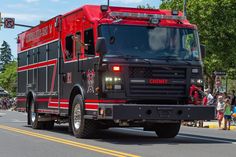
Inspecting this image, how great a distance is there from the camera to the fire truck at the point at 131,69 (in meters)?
13.4


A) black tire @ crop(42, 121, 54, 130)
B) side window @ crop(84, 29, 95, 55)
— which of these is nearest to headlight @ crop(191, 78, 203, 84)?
side window @ crop(84, 29, 95, 55)

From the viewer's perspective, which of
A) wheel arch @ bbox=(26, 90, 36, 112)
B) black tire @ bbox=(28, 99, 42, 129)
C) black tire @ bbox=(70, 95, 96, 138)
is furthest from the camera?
black tire @ bbox=(28, 99, 42, 129)

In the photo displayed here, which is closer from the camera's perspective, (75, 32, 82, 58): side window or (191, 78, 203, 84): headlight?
(191, 78, 203, 84): headlight

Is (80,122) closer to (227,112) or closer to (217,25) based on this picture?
(227,112)

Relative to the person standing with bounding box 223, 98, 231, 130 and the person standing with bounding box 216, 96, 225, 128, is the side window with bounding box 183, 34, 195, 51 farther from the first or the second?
the person standing with bounding box 216, 96, 225, 128

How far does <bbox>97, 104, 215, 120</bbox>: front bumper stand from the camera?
13.2 m

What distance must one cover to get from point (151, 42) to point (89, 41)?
158 cm

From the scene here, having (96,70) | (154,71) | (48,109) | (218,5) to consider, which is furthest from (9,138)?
(218,5)

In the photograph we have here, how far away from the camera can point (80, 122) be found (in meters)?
14.5

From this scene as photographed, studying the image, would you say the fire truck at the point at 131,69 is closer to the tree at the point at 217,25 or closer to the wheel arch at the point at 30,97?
the wheel arch at the point at 30,97

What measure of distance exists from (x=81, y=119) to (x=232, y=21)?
30.9 metres

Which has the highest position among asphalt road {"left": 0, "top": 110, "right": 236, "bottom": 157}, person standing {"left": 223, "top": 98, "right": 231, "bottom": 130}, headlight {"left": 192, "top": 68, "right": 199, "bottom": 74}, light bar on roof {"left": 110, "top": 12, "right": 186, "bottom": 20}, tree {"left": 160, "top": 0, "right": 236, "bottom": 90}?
tree {"left": 160, "top": 0, "right": 236, "bottom": 90}

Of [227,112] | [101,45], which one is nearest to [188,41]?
[101,45]

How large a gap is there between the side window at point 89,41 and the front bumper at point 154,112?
5.01 feet
